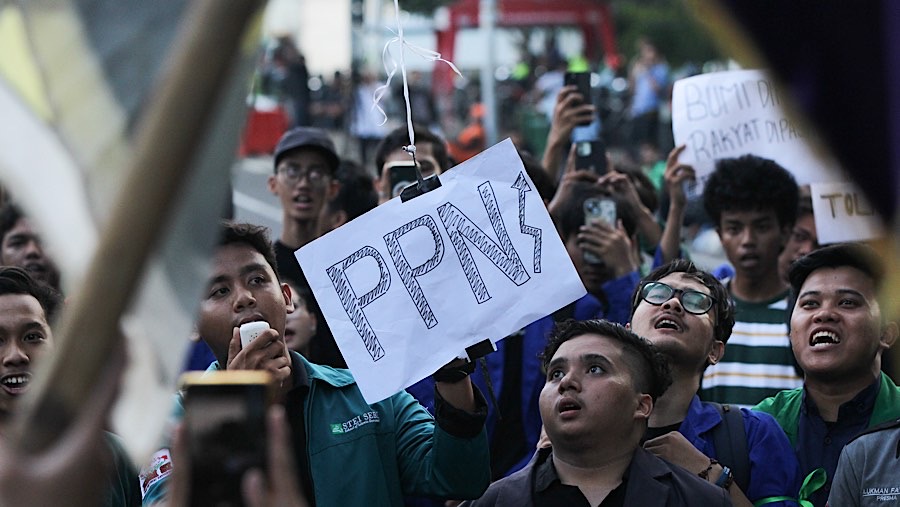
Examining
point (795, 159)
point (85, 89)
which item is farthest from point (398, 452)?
point (795, 159)

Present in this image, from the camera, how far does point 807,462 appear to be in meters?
4.37

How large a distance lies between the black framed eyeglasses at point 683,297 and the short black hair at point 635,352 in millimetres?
373

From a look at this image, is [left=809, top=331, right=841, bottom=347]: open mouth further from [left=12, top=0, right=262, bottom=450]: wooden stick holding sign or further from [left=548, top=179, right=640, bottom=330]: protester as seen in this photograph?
[left=12, top=0, right=262, bottom=450]: wooden stick holding sign

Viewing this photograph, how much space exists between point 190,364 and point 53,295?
0.98 metres

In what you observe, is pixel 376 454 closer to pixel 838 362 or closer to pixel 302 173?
pixel 838 362

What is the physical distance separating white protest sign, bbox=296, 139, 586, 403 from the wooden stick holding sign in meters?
2.13

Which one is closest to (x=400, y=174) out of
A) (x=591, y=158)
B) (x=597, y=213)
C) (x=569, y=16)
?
(x=597, y=213)

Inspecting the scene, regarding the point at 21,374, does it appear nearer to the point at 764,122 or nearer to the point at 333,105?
the point at 764,122

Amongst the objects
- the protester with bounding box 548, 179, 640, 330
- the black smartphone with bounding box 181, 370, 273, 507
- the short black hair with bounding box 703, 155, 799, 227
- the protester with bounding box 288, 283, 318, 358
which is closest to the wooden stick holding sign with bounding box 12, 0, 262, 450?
the black smartphone with bounding box 181, 370, 273, 507

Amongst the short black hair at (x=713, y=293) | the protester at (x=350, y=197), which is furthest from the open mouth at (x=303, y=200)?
the short black hair at (x=713, y=293)

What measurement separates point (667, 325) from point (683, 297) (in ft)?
0.38

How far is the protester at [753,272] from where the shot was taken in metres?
5.16

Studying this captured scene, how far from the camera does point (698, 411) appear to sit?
4152mm

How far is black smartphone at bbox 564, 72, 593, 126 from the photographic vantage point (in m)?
6.05
